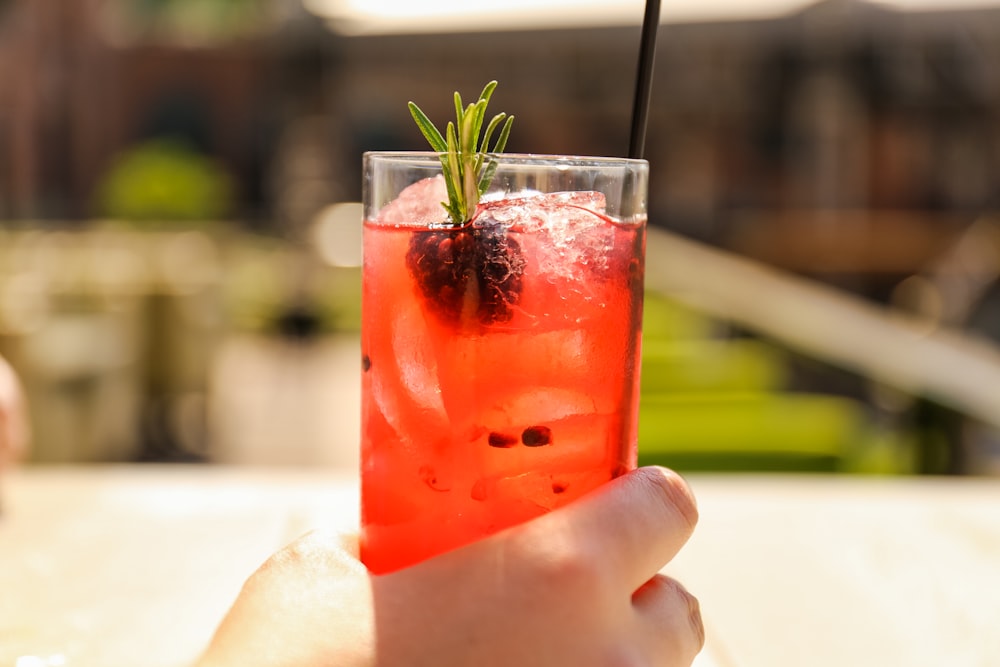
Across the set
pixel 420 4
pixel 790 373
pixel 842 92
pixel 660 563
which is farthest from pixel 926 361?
pixel 842 92

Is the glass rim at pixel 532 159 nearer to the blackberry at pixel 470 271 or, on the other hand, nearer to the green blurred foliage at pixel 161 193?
the blackberry at pixel 470 271

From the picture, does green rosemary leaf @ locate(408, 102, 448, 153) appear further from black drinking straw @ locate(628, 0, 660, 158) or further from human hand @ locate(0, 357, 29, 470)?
human hand @ locate(0, 357, 29, 470)

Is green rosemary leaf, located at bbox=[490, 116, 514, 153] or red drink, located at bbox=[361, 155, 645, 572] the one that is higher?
green rosemary leaf, located at bbox=[490, 116, 514, 153]

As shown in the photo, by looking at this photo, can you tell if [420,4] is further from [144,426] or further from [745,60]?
[745,60]

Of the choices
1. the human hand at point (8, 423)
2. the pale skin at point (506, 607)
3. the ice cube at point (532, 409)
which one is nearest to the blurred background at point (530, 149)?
the ice cube at point (532, 409)

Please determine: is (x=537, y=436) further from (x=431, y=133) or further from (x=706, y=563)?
(x=706, y=563)

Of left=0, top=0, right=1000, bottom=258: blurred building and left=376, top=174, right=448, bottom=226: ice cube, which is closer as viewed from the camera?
left=376, top=174, right=448, bottom=226: ice cube

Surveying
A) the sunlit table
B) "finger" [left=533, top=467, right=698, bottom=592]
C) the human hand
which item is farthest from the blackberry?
the human hand

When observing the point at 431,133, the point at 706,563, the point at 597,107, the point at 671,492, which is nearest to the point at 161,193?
the point at 597,107
